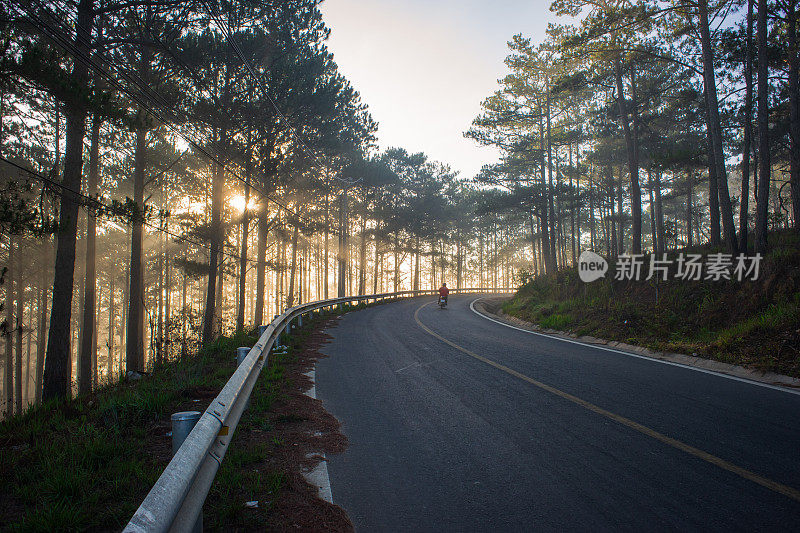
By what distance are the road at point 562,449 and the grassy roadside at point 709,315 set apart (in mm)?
Answer: 1724

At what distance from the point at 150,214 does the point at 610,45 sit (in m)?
17.1

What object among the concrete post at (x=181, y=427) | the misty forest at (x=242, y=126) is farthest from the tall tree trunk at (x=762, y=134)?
the concrete post at (x=181, y=427)

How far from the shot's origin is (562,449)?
12.9 feet

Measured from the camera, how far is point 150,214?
10.1m

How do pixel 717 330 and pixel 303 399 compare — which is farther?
pixel 717 330

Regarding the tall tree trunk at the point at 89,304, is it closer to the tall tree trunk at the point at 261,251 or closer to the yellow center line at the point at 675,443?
the tall tree trunk at the point at 261,251

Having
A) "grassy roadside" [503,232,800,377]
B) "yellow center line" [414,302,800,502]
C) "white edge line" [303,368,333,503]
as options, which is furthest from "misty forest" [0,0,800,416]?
"yellow center line" [414,302,800,502]

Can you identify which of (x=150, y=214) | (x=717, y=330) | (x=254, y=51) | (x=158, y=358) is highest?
(x=254, y=51)

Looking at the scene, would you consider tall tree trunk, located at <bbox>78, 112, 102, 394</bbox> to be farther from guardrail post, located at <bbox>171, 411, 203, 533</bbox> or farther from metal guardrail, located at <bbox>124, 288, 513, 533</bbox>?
guardrail post, located at <bbox>171, 411, 203, 533</bbox>

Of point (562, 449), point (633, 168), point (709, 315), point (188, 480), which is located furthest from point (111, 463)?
point (633, 168)

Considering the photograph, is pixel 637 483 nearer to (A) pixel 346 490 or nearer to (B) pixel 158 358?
(A) pixel 346 490

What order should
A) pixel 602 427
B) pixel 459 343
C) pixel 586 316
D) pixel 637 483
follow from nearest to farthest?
pixel 637 483 → pixel 602 427 → pixel 459 343 → pixel 586 316

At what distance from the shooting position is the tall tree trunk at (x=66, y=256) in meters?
9.33

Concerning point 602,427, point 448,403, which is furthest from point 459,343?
point 602,427
